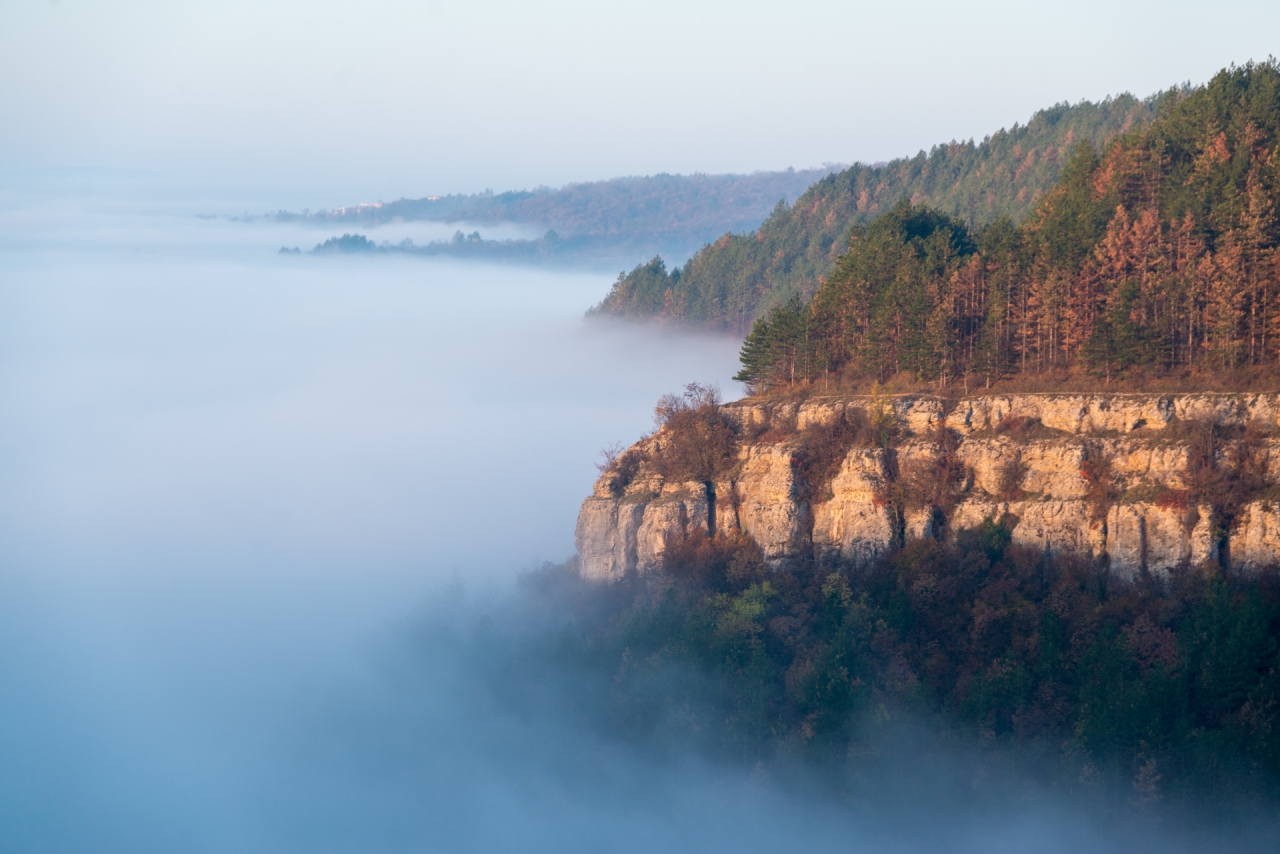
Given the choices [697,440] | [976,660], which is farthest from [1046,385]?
[697,440]

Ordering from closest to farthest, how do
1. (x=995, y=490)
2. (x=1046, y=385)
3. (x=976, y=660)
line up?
(x=976, y=660) < (x=995, y=490) < (x=1046, y=385)

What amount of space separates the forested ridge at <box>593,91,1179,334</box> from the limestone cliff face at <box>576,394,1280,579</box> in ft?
221

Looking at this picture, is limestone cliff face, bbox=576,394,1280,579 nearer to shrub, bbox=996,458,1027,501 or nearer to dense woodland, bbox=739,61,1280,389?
shrub, bbox=996,458,1027,501

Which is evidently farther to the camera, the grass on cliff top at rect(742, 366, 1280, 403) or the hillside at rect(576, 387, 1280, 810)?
the grass on cliff top at rect(742, 366, 1280, 403)

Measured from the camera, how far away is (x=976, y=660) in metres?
51.2

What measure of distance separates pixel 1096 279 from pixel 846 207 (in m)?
92.7

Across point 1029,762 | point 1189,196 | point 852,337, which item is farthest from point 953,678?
point 1189,196

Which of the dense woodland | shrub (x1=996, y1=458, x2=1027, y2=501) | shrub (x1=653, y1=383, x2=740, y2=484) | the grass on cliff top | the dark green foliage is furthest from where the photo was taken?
shrub (x1=653, y1=383, x2=740, y2=484)

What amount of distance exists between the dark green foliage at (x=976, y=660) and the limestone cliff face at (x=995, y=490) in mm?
1210

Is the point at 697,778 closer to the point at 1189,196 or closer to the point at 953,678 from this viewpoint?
the point at 953,678

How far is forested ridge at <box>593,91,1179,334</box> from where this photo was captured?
12788 cm

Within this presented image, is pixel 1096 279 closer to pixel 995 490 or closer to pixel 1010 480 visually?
pixel 1010 480

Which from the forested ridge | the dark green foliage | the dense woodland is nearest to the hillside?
the dark green foliage

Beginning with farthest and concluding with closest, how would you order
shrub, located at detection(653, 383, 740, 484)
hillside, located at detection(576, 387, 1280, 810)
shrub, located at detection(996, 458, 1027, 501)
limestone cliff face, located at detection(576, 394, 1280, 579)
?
shrub, located at detection(653, 383, 740, 484) → shrub, located at detection(996, 458, 1027, 501) → limestone cliff face, located at detection(576, 394, 1280, 579) → hillside, located at detection(576, 387, 1280, 810)
